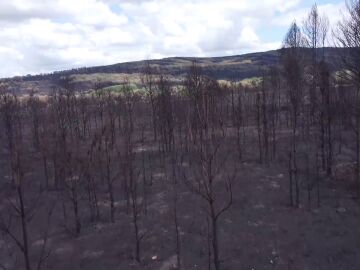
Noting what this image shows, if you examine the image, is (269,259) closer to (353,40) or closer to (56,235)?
(56,235)

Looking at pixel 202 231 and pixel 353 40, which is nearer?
pixel 202 231

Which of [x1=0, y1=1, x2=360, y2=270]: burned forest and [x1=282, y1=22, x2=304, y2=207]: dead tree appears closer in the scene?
[x1=0, y1=1, x2=360, y2=270]: burned forest

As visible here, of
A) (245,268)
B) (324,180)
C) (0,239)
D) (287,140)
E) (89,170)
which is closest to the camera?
(245,268)

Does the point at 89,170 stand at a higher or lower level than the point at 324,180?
higher

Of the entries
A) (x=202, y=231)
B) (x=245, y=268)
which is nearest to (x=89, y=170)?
(x=202, y=231)

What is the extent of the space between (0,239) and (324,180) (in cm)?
1759

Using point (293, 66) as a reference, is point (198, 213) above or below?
below

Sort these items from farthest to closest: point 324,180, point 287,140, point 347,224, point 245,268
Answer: point 287,140 < point 324,180 < point 347,224 < point 245,268

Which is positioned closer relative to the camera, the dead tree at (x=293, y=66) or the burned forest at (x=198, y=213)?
the burned forest at (x=198, y=213)

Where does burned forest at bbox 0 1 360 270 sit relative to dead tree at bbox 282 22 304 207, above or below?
below

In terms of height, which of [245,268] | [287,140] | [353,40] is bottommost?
[245,268]

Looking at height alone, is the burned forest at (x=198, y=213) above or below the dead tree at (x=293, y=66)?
below

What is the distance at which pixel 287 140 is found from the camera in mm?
36344

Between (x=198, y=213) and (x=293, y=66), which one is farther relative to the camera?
(x=293, y=66)
